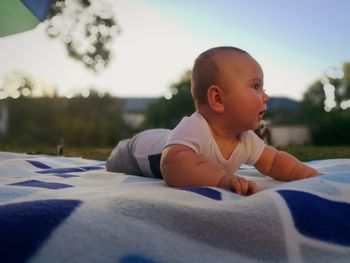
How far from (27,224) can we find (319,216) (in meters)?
0.47

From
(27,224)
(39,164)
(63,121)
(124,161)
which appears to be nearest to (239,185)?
(27,224)

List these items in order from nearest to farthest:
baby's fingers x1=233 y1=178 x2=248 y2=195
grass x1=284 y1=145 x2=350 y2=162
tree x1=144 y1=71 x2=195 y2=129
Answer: baby's fingers x1=233 y1=178 x2=248 y2=195
grass x1=284 y1=145 x2=350 y2=162
tree x1=144 y1=71 x2=195 y2=129

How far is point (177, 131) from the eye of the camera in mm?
1067

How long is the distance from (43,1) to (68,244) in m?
2.12

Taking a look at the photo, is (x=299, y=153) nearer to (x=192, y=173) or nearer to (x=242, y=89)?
(x=242, y=89)

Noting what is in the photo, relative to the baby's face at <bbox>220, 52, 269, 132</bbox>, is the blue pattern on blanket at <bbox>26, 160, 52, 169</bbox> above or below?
below

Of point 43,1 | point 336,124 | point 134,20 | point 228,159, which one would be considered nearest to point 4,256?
point 228,159

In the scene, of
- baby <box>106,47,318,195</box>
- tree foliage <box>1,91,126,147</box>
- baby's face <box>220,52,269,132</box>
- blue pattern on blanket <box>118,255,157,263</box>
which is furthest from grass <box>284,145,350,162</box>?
tree foliage <box>1,91,126,147</box>

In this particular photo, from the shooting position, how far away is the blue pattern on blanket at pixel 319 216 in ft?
2.24

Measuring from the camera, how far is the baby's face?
106 centimetres

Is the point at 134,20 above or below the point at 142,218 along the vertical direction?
above

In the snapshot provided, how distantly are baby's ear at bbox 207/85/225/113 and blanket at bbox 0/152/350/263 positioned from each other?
360 mm

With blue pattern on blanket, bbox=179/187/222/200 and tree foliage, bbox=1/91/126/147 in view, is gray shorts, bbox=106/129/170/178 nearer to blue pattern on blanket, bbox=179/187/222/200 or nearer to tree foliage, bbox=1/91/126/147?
blue pattern on blanket, bbox=179/187/222/200

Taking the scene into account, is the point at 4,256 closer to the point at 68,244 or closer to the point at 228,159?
the point at 68,244
